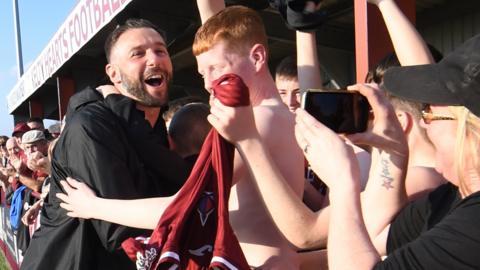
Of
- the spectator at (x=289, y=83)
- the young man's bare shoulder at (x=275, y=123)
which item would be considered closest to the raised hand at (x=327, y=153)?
the young man's bare shoulder at (x=275, y=123)

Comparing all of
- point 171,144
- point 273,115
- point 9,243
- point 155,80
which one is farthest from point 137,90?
point 9,243

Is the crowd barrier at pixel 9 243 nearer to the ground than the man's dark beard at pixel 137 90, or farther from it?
nearer to the ground

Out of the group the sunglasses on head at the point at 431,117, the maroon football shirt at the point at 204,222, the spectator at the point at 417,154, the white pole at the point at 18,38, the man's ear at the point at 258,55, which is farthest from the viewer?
the white pole at the point at 18,38

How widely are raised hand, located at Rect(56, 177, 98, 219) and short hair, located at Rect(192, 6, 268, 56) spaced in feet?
2.11

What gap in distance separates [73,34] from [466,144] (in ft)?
26.4

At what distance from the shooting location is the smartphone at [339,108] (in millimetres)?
1409

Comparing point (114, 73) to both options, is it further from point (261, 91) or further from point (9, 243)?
point (9, 243)

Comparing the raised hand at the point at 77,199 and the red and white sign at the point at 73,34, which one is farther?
the red and white sign at the point at 73,34

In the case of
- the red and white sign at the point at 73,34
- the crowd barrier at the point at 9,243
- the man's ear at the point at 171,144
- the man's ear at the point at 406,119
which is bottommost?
the crowd barrier at the point at 9,243

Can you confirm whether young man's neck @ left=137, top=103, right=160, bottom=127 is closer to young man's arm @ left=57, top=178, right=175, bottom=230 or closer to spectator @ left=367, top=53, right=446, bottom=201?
young man's arm @ left=57, top=178, right=175, bottom=230

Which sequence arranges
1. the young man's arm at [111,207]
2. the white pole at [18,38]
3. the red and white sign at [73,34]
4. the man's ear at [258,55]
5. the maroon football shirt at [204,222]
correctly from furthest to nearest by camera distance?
1. the white pole at [18,38]
2. the red and white sign at [73,34]
3. the man's ear at [258,55]
4. the young man's arm at [111,207]
5. the maroon football shirt at [204,222]

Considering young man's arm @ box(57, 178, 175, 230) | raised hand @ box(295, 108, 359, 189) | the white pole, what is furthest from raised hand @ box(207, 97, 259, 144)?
the white pole

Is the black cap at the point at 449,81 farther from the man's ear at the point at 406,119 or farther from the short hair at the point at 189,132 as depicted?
the short hair at the point at 189,132

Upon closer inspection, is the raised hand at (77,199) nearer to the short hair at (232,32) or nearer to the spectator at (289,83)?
the short hair at (232,32)
